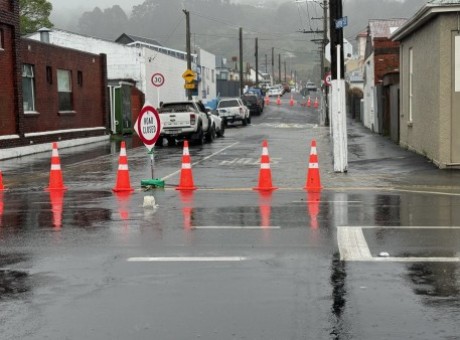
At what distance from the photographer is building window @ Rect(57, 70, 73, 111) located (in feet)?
102

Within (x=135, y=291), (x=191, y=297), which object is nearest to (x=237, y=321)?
(x=191, y=297)

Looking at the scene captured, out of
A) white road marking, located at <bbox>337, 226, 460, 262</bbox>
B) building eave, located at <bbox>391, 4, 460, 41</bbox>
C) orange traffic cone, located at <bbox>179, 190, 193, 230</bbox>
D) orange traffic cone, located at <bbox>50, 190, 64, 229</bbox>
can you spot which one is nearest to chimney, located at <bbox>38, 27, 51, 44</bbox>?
building eave, located at <bbox>391, 4, 460, 41</bbox>

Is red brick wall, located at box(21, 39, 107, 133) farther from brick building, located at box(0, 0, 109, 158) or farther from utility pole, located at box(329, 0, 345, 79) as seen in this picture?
utility pole, located at box(329, 0, 345, 79)

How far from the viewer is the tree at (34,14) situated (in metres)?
56.8

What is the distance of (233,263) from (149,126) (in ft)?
22.7

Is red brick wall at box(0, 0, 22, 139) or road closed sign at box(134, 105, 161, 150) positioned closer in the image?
road closed sign at box(134, 105, 161, 150)

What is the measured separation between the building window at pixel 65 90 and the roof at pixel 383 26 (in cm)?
1769

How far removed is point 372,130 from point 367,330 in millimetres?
31914

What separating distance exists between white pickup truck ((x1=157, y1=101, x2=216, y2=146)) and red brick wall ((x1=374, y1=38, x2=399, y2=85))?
493 inches

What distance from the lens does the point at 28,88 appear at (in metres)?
27.8

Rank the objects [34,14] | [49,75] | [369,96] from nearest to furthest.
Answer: [49,75] → [369,96] → [34,14]

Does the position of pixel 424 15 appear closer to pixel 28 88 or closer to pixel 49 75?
pixel 28 88

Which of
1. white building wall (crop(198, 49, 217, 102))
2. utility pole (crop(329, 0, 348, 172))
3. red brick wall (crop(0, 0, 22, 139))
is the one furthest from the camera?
white building wall (crop(198, 49, 217, 102))

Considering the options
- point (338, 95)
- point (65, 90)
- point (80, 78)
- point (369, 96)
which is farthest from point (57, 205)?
point (369, 96)
